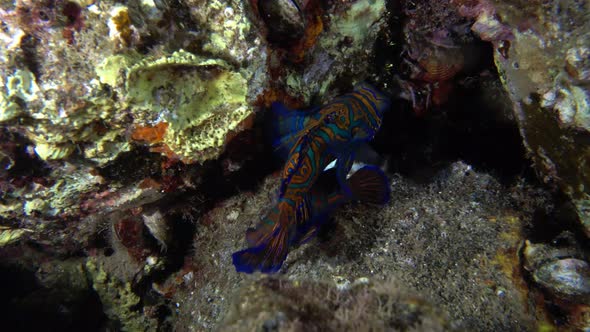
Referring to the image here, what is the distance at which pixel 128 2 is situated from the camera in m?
2.38

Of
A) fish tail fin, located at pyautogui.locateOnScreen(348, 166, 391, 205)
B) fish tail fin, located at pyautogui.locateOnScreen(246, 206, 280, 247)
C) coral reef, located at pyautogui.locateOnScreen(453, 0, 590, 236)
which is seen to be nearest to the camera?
coral reef, located at pyautogui.locateOnScreen(453, 0, 590, 236)

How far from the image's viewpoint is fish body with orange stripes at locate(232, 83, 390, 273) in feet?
8.82

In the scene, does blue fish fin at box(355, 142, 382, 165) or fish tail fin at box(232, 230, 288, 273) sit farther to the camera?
blue fish fin at box(355, 142, 382, 165)

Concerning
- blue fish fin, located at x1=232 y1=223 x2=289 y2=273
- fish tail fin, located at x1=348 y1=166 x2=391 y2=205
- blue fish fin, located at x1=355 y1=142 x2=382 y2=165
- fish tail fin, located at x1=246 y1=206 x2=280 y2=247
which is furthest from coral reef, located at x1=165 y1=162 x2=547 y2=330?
fish tail fin, located at x1=246 y1=206 x2=280 y2=247

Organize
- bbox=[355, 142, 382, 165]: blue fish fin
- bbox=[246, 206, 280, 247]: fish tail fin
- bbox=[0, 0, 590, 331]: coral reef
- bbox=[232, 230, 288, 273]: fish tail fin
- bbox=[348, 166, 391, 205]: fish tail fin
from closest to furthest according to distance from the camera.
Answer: bbox=[0, 0, 590, 331]: coral reef, bbox=[232, 230, 288, 273]: fish tail fin, bbox=[246, 206, 280, 247]: fish tail fin, bbox=[348, 166, 391, 205]: fish tail fin, bbox=[355, 142, 382, 165]: blue fish fin

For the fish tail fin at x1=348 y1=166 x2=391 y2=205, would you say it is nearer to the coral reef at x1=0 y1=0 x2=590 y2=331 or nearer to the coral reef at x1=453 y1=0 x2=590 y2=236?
the coral reef at x1=0 y1=0 x2=590 y2=331

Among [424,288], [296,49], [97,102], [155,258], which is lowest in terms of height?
[424,288]

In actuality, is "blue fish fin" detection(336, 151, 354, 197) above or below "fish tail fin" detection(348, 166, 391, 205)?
above

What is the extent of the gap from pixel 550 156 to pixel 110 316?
553cm

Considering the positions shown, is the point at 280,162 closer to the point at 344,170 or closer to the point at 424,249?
the point at 344,170

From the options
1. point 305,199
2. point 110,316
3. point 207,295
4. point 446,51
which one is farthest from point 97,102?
point 110,316

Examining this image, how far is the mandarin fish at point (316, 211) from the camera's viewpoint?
8.34ft

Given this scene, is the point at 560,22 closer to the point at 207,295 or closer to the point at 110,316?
the point at 207,295

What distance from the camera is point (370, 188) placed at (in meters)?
3.35
